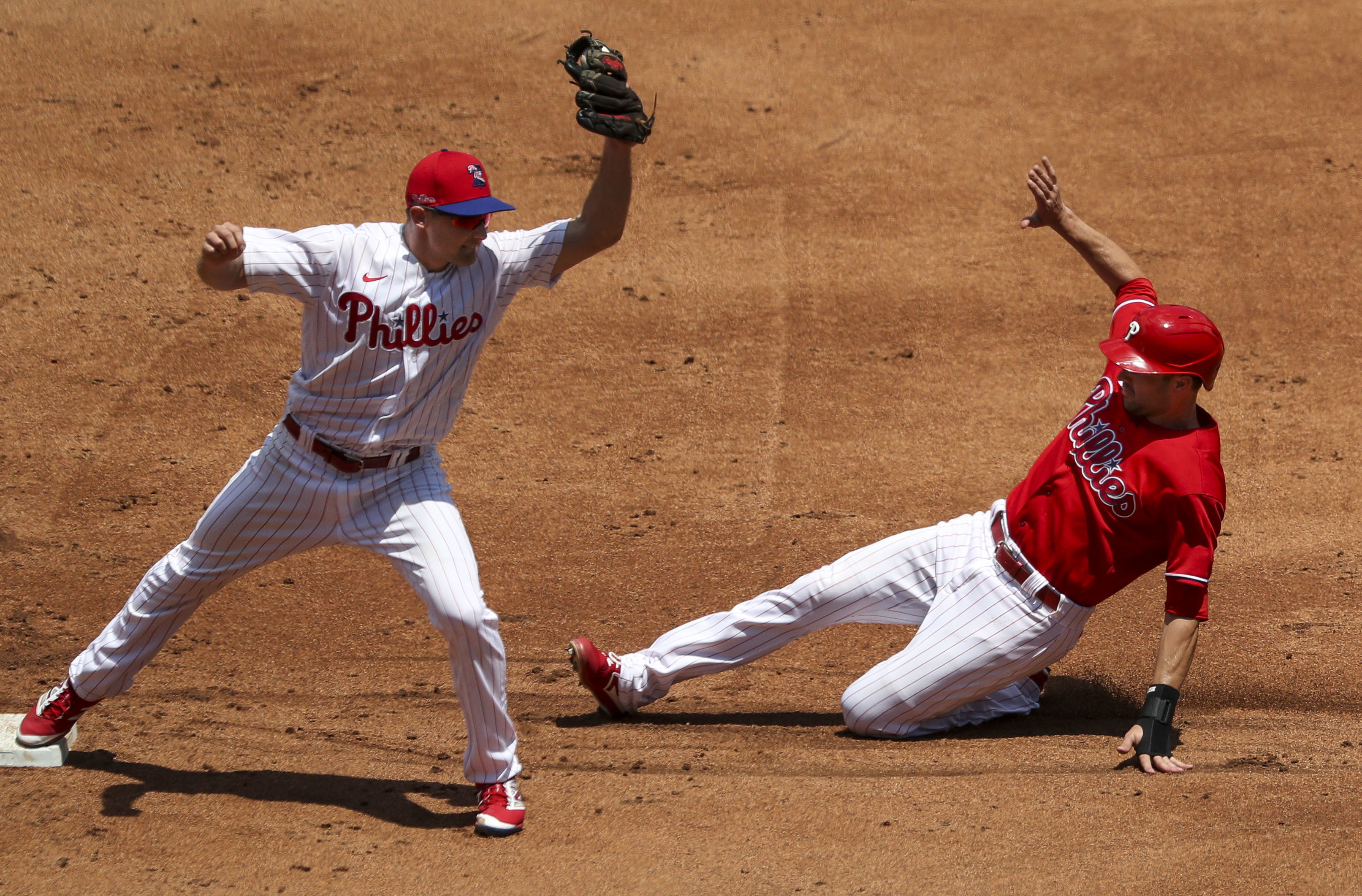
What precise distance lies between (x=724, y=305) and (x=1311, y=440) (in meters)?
3.11

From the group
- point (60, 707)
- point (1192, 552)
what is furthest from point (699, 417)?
point (60, 707)

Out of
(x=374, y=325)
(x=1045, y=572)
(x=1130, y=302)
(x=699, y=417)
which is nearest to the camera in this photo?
(x=374, y=325)

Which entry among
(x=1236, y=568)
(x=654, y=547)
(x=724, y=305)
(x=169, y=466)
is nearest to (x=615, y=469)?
(x=654, y=547)

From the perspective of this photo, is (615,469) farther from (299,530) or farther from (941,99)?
(941,99)

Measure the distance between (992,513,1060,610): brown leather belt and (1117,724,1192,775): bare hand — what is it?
433mm

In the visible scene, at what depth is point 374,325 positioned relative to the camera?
3.42 meters

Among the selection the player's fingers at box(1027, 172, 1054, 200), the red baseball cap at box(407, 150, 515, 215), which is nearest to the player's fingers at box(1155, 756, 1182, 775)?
the player's fingers at box(1027, 172, 1054, 200)

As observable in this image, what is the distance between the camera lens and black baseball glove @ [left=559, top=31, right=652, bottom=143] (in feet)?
11.7

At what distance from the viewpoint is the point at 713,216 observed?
8094mm

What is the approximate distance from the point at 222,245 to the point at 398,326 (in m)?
0.47

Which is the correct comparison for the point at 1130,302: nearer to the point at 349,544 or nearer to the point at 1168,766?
the point at 1168,766

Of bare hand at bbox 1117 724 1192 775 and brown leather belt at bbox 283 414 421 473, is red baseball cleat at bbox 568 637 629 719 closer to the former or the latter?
brown leather belt at bbox 283 414 421 473

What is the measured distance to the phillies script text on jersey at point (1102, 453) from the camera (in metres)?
3.80

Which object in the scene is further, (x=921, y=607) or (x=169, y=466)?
(x=169, y=466)
